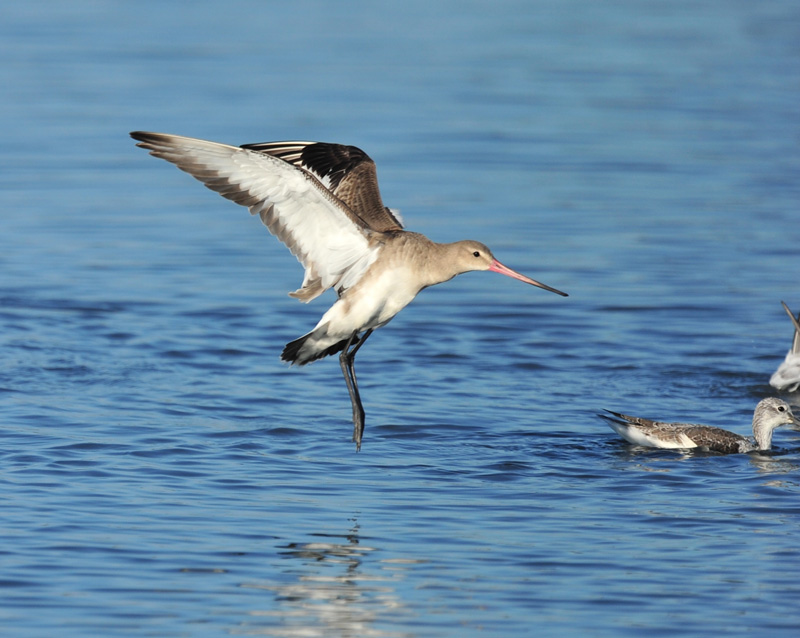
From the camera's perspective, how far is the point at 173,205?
1630cm

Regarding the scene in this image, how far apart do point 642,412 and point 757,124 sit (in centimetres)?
1156

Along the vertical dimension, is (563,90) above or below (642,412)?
above

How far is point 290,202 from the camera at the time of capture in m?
8.02

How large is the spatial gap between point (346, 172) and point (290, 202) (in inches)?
47.2

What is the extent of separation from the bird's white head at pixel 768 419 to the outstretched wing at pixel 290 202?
110 inches

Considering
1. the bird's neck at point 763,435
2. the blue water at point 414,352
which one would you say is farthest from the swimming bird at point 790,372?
the bird's neck at point 763,435

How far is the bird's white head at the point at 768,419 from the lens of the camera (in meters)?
9.08

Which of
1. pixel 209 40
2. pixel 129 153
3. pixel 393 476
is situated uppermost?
pixel 209 40

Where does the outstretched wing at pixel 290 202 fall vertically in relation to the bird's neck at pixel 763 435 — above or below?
above

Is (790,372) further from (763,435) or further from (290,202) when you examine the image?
(290,202)

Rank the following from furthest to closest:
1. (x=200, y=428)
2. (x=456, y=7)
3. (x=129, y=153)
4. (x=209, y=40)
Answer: (x=456, y=7) < (x=209, y=40) < (x=129, y=153) < (x=200, y=428)

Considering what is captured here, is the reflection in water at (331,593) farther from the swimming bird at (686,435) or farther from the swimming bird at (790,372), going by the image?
the swimming bird at (790,372)

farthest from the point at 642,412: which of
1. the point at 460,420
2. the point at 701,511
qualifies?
the point at 701,511

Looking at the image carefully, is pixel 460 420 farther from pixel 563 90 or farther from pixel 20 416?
pixel 563 90
